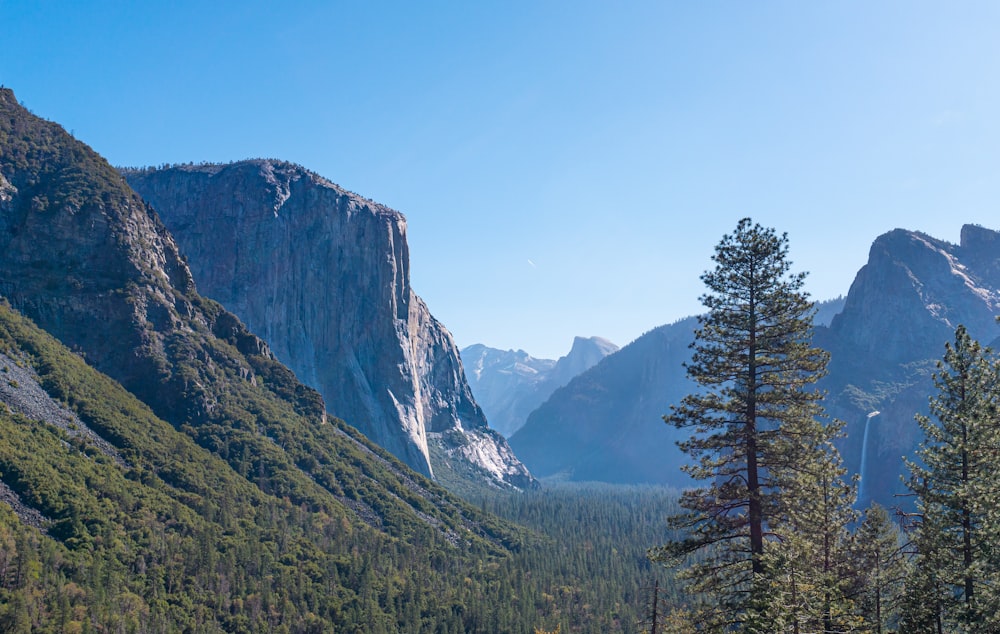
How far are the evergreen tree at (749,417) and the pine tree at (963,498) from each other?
4811 millimetres

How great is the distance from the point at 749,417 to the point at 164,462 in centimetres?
10794

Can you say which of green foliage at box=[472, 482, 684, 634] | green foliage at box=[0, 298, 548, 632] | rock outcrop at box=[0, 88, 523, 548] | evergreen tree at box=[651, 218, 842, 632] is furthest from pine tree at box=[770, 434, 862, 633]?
rock outcrop at box=[0, 88, 523, 548]

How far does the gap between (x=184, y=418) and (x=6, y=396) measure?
3665 centimetres

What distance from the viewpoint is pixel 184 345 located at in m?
137

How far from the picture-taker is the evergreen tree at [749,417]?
80.2ft

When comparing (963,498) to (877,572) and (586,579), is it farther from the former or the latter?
(586,579)

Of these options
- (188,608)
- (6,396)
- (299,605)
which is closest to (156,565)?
(188,608)

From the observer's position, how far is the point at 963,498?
2467cm

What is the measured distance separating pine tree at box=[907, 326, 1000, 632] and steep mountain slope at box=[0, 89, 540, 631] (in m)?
74.6

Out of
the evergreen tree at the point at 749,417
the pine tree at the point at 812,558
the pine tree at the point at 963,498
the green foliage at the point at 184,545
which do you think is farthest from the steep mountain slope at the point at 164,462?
the pine tree at the point at 963,498

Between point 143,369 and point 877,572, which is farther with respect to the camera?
point 143,369

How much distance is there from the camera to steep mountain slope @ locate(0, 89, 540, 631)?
260 feet

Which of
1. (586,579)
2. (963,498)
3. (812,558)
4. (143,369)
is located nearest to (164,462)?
(143,369)

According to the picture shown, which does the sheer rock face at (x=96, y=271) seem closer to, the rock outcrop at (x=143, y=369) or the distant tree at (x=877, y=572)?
the rock outcrop at (x=143, y=369)
